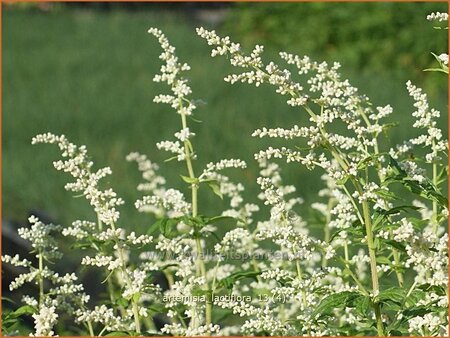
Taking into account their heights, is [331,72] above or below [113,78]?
below

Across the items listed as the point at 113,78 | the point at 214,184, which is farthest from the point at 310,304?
the point at 113,78

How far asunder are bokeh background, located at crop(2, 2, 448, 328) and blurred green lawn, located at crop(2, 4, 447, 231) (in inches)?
0.7

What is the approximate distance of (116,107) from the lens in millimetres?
10875

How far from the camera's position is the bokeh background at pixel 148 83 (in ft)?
28.0

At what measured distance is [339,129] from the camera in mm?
9711

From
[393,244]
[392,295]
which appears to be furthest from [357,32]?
[392,295]

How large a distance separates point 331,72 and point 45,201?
561cm

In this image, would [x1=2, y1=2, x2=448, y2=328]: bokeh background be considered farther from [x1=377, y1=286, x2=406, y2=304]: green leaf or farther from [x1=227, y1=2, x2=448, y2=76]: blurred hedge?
[x1=377, y1=286, x2=406, y2=304]: green leaf

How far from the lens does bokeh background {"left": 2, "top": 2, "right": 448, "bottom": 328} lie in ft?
28.0

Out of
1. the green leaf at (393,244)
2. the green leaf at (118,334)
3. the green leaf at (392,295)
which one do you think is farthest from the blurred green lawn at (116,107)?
the green leaf at (392,295)

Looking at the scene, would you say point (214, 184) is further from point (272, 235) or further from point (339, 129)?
point (339, 129)

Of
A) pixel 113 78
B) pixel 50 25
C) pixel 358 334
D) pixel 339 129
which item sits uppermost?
pixel 50 25

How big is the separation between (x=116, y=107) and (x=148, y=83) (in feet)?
3.65

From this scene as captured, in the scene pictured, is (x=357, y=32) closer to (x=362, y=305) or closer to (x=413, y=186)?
(x=413, y=186)
